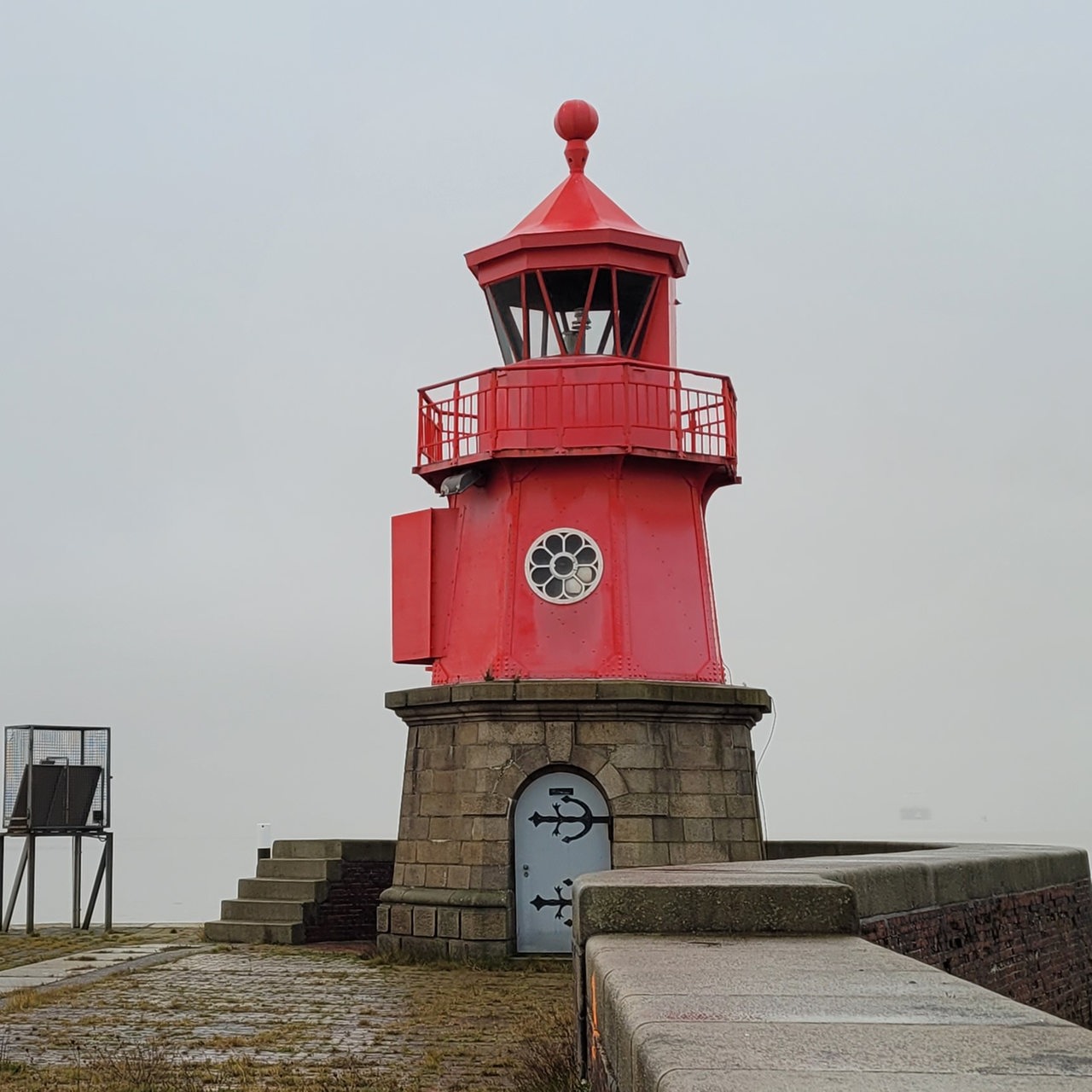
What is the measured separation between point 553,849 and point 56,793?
28.2 feet

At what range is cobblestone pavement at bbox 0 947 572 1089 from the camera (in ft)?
32.9

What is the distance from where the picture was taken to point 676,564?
17.1 metres

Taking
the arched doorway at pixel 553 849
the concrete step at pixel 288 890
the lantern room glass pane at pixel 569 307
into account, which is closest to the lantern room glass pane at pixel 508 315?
the lantern room glass pane at pixel 569 307

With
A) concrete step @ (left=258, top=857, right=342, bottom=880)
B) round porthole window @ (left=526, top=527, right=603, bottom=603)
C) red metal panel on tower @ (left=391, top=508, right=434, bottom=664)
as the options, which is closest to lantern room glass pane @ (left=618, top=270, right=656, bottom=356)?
round porthole window @ (left=526, top=527, right=603, bottom=603)

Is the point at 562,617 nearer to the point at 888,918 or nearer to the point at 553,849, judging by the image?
the point at 553,849

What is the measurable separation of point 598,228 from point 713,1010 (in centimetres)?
1333

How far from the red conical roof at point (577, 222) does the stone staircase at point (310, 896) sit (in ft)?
23.6

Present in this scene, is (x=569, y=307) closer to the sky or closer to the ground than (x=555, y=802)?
closer to the sky

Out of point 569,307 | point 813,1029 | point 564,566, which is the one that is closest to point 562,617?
point 564,566

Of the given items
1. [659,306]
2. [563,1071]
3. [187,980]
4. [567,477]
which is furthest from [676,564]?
[563,1071]

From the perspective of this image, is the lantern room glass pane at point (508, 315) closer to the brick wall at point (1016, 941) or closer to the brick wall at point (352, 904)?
the brick wall at point (352, 904)

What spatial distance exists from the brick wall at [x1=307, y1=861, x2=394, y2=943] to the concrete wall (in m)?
8.13

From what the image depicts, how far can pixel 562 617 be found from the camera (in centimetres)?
1666

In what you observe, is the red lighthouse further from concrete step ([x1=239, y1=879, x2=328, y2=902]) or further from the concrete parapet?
the concrete parapet
